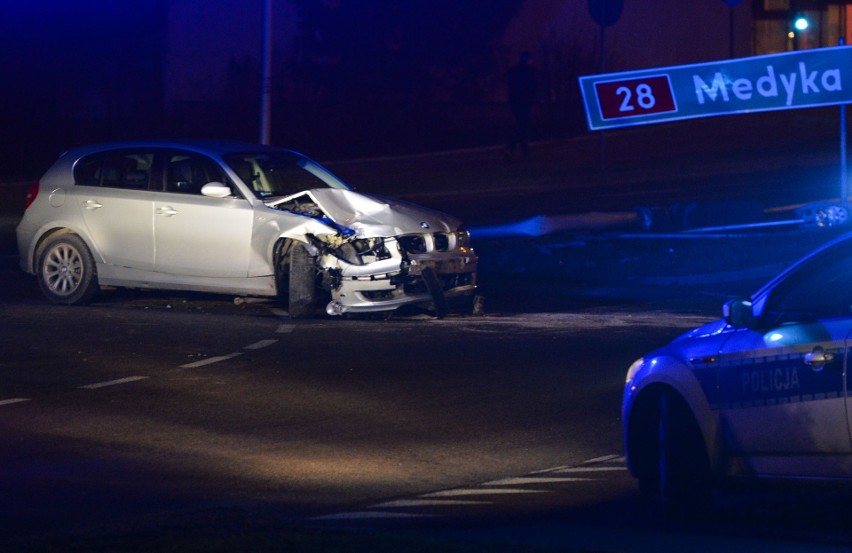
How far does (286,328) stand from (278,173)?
211cm

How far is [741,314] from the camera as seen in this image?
22.4 ft

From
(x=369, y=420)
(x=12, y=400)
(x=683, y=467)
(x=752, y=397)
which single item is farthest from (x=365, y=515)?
(x=12, y=400)

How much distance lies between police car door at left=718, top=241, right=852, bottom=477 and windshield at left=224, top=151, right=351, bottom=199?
28.1ft

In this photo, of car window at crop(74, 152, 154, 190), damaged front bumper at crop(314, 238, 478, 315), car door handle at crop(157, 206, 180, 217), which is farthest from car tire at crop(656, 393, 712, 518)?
car window at crop(74, 152, 154, 190)

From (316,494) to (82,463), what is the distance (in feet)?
4.95

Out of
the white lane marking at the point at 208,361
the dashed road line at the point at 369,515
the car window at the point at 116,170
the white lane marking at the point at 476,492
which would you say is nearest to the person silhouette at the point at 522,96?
the car window at the point at 116,170

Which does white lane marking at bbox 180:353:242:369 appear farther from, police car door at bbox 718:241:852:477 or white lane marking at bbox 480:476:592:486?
police car door at bbox 718:241:852:477

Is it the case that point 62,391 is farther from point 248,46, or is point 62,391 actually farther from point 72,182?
point 248,46

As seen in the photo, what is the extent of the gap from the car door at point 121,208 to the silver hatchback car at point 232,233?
0.04ft

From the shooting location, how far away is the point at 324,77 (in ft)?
123

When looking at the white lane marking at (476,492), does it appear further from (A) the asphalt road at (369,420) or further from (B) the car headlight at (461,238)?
(B) the car headlight at (461,238)

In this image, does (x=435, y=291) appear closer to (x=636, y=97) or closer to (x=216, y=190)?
(x=216, y=190)

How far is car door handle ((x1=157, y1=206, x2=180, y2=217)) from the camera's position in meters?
15.0

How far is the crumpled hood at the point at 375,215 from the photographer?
14.3m
